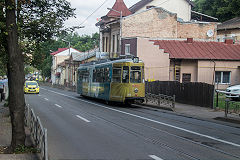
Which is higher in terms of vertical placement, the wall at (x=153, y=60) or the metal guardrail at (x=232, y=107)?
the wall at (x=153, y=60)

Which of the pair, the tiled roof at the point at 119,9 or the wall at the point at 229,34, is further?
the wall at the point at 229,34

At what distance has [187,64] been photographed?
37.8m

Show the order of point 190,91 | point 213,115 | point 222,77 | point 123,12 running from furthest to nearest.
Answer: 1. point 123,12
2. point 222,77
3. point 190,91
4. point 213,115

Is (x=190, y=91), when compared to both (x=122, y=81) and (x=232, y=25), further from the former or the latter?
(x=232, y=25)

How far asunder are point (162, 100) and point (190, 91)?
3.02m

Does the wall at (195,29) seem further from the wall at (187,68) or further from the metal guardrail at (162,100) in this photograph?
the metal guardrail at (162,100)

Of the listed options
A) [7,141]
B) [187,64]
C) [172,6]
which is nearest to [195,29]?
[187,64]

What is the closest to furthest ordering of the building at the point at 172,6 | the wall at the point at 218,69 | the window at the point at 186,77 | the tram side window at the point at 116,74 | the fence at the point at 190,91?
1. the fence at the point at 190,91
2. the tram side window at the point at 116,74
3. the wall at the point at 218,69
4. the window at the point at 186,77
5. the building at the point at 172,6

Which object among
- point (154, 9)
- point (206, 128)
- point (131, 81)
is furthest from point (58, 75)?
point (206, 128)

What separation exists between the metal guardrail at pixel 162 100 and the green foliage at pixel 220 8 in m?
35.4

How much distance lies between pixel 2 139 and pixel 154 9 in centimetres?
3554

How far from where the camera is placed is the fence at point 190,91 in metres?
23.0

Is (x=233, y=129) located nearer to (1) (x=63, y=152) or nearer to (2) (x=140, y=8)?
(1) (x=63, y=152)

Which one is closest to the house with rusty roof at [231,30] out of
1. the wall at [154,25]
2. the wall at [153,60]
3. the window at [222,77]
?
the wall at [154,25]
